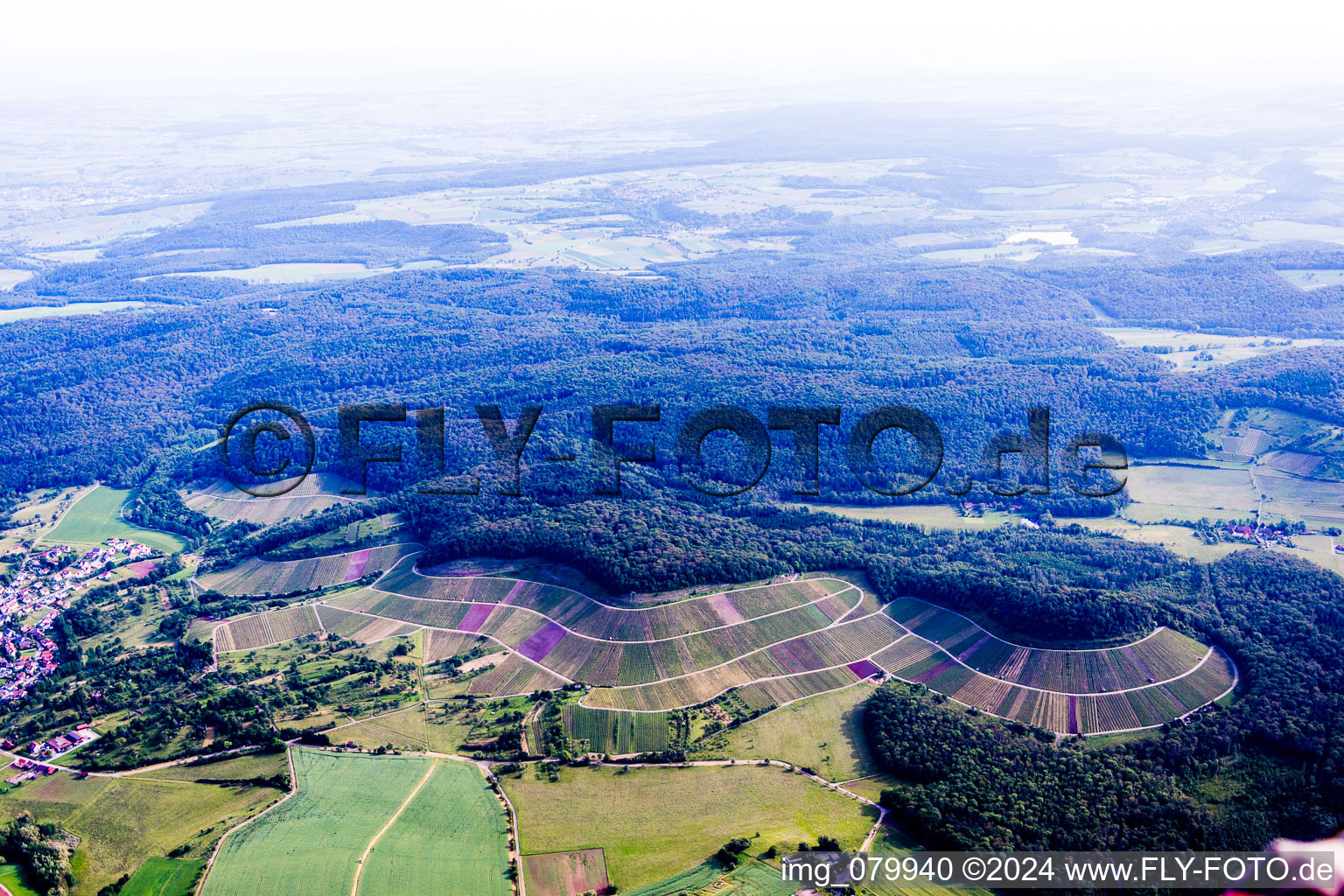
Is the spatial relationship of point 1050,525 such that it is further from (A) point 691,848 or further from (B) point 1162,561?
(A) point 691,848

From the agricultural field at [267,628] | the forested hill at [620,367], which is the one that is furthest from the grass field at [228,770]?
the forested hill at [620,367]

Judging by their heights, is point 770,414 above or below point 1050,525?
above

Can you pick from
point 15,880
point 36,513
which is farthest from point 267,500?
point 15,880

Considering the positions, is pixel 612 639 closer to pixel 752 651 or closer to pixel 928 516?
pixel 752 651

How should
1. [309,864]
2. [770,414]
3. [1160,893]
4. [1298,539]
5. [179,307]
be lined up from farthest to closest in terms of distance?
[179,307]
[770,414]
[1298,539]
[309,864]
[1160,893]

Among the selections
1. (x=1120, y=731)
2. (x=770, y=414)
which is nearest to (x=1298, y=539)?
(x=1120, y=731)

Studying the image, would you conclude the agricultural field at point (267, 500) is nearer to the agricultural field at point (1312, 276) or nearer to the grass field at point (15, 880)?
the grass field at point (15, 880)

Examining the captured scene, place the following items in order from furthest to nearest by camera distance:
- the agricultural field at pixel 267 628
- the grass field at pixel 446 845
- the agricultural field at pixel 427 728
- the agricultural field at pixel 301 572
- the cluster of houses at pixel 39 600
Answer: the agricultural field at pixel 301 572
the agricultural field at pixel 267 628
the cluster of houses at pixel 39 600
the agricultural field at pixel 427 728
the grass field at pixel 446 845
